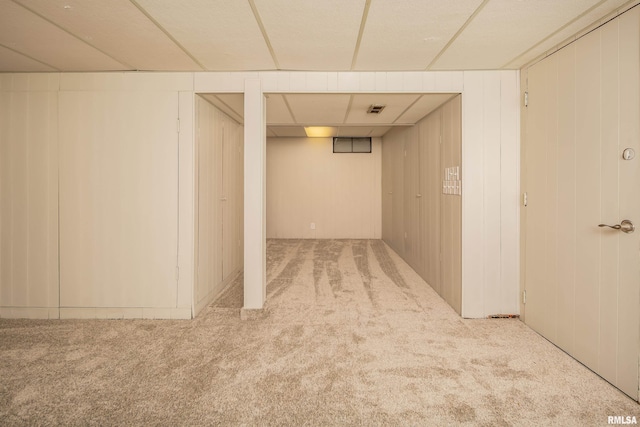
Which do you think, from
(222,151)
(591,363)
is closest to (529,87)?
(591,363)

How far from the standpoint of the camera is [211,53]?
268 cm

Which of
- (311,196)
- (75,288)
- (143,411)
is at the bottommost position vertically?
(143,411)

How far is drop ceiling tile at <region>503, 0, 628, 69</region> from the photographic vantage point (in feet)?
6.40

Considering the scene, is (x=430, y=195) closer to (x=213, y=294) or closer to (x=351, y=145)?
(x=213, y=294)

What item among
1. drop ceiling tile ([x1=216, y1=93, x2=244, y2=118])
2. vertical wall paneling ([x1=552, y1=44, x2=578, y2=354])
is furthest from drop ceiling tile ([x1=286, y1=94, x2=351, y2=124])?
vertical wall paneling ([x1=552, y1=44, x2=578, y2=354])

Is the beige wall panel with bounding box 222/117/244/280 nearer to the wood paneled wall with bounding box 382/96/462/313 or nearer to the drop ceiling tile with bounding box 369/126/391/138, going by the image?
the wood paneled wall with bounding box 382/96/462/313

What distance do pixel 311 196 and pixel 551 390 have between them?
6170 mm

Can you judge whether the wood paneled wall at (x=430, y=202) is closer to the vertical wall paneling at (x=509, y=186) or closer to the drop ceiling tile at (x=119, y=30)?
the vertical wall paneling at (x=509, y=186)

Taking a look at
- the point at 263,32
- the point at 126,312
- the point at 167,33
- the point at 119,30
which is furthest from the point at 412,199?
the point at 119,30

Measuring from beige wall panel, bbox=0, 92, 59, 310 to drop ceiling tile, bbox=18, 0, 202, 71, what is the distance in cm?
105

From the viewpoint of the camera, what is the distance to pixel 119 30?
7.45ft

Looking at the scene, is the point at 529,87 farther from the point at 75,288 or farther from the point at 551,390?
the point at 75,288

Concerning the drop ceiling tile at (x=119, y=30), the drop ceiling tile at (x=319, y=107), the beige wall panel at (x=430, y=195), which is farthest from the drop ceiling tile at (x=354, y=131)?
the drop ceiling tile at (x=119, y=30)

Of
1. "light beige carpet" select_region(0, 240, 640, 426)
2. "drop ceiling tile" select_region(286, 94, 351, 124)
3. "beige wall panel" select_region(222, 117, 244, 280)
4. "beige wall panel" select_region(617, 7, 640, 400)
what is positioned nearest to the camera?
"light beige carpet" select_region(0, 240, 640, 426)
